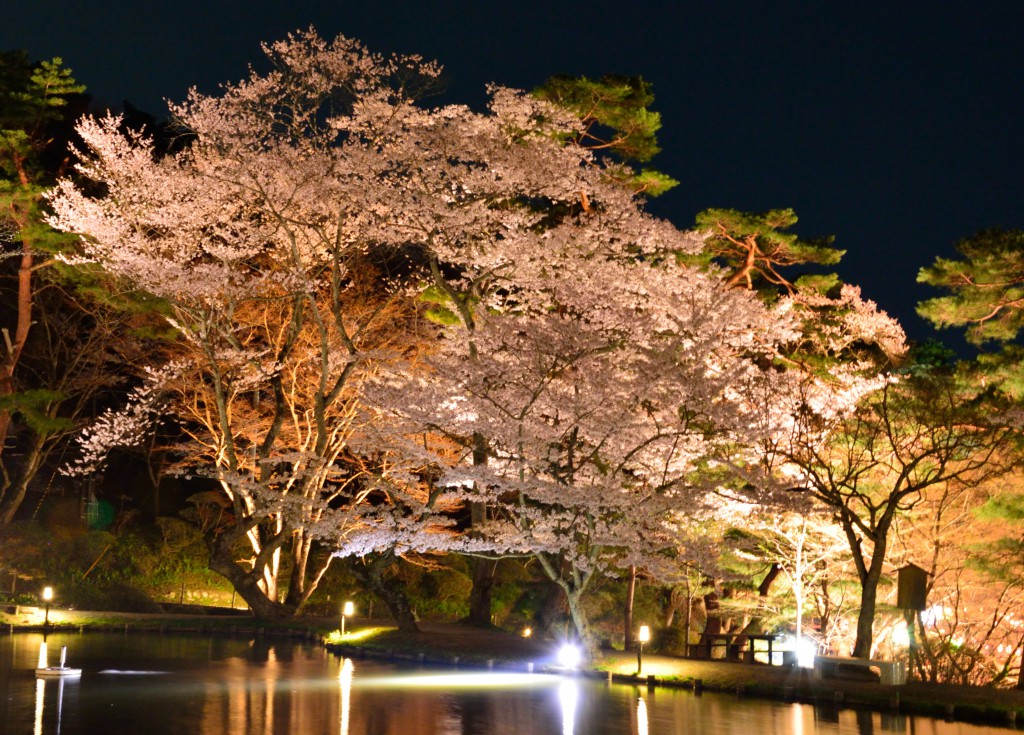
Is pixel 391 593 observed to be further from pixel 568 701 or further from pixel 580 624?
pixel 568 701

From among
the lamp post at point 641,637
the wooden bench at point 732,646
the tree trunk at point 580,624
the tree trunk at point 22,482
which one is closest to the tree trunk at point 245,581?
the tree trunk at point 22,482

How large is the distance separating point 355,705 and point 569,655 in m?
5.78

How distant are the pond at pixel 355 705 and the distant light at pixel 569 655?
2.70 ft

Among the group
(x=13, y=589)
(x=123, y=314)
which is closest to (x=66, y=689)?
(x=13, y=589)

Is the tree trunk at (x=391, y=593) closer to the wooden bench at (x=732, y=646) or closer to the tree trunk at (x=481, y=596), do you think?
the tree trunk at (x=481, y=596)

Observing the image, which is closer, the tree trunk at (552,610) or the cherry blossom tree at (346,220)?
the cherry blossom tree at (346,220)

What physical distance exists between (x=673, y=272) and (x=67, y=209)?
501 inches

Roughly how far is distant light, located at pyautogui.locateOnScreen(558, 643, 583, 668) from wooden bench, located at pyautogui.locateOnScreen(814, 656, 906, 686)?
13.3 feet

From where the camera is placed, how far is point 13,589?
25656 mm

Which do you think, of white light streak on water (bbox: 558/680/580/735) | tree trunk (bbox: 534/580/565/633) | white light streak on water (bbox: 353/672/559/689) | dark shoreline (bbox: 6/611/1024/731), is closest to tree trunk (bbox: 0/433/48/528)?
dark shoreline (bbox: 6/611/1024/731)

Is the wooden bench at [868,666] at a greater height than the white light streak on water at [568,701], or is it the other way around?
the wooden bench at [868,666]

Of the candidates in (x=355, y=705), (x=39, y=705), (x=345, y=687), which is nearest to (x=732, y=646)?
(x=345, y=687)

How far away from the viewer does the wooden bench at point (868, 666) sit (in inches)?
571

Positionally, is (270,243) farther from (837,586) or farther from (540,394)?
(837,586)
